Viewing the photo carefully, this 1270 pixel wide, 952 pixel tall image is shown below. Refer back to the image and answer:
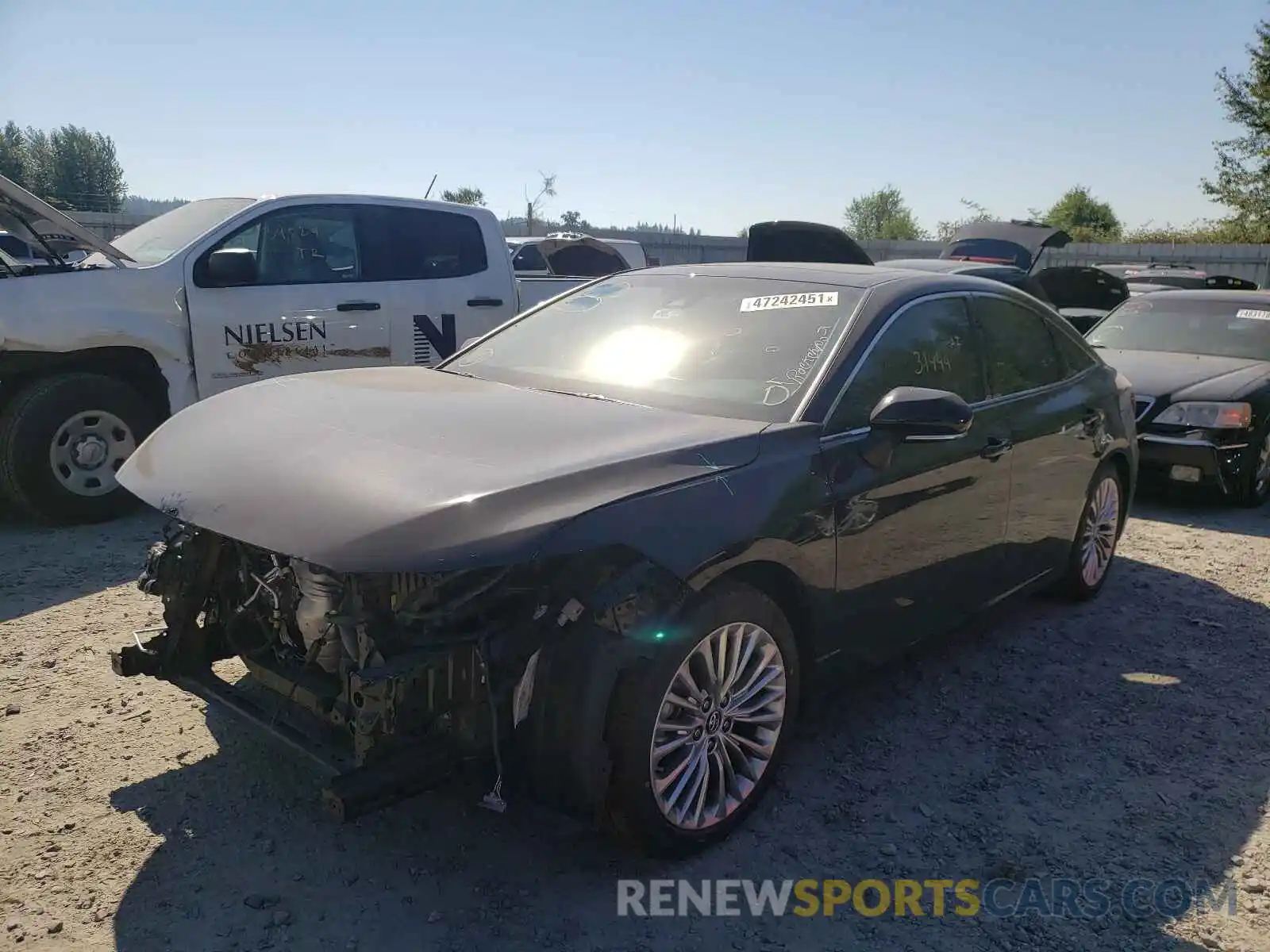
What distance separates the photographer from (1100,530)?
533 cm

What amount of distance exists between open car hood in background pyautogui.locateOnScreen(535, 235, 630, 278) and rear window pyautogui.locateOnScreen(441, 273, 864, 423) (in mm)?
11138

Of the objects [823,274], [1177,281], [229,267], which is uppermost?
[229,267]

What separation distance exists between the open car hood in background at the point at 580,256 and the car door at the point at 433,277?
303 inches

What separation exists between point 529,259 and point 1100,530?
1235cm

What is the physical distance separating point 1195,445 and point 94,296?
7548 millimetres

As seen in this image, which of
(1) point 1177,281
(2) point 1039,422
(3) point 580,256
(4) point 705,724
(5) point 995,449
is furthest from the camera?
(3) point 580,256

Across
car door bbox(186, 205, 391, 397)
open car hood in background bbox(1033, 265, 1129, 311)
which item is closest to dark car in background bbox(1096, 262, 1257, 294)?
open car hood in background bbox(1033, 265, 1129, 311)

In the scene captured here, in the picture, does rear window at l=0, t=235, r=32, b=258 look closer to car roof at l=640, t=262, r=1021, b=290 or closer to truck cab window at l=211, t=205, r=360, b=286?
truck cab window at l=211, t=205, r=360, b=286

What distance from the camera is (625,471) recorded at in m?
2.76

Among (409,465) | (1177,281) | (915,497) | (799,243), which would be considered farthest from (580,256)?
(409,465)

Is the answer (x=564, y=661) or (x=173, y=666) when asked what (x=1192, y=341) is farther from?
(x=173, y=666)

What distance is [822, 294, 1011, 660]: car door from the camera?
3.36 metres

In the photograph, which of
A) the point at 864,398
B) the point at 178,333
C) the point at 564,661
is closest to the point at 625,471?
the point at 564,661

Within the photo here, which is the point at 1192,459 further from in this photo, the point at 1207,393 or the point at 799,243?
the point at 799,243
